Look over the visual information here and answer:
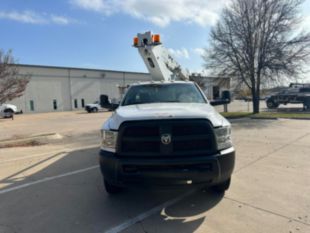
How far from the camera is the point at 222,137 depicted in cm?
333

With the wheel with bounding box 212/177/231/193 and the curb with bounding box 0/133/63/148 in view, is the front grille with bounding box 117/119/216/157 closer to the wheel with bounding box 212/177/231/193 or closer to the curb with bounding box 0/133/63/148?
the wheel with bounding box 212/177/231/193

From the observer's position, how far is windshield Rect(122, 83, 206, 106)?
15.4ft

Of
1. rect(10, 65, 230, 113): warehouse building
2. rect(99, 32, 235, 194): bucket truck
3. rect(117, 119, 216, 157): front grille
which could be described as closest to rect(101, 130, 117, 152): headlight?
rect(99, 32, 235, 194): bucket truck

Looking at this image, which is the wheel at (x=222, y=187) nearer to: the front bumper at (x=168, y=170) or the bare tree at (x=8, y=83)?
the front bumper at (x=168, y=170)

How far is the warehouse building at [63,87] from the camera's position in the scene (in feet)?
128

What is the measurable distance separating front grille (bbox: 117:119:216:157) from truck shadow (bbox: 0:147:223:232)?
495 millimetres

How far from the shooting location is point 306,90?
2422 centimetres

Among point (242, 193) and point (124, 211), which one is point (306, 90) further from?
point (124, 211)

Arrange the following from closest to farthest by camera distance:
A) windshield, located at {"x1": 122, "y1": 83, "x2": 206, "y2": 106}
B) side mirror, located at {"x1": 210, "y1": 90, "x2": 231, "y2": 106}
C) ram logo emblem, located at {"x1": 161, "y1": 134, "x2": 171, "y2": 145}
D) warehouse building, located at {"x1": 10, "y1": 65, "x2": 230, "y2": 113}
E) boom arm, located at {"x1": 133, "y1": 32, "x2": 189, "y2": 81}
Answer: ram logo emblem, located at {"x1": 161, "y1": 134, "x2": 171, "y2": 145} < windshield, located at {"x1": 122, "y1": 83, "x2": 206, "y2": 106} < side mirror, located at {"x1": 210, "y1": 90, "x2": 231, "y2": 106} < boom arm, located at {"x1": 133, "y1": 32, "x2": 189, "y2": 81} < warehouse building, located at {"x1": 10, "y1": 65, "x2": 230, "y2": 113}

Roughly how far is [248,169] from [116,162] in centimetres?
330

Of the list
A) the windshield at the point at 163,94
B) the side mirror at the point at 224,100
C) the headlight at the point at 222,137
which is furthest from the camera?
the side mirror at the point at 224,100

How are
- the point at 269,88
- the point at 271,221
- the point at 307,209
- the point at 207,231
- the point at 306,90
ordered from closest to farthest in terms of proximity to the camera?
the point at 207,231 → the point at 271,221 → the point at 307,209 → the point at 269,88 → the point at 306,90

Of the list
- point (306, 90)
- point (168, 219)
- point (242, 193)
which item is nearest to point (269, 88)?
point (306, 90)

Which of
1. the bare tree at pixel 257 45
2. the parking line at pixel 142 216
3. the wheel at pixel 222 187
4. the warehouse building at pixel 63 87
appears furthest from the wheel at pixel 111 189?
the warehouse building at pixel 63 87
